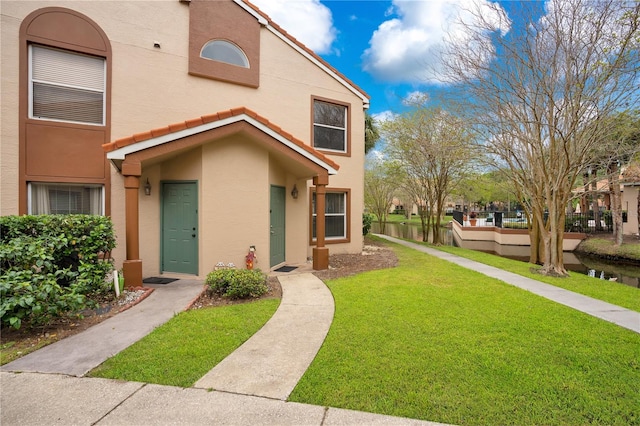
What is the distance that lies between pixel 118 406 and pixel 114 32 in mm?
8869

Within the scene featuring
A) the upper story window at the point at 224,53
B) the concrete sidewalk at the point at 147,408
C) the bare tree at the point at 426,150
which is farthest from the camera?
the bare tree at the point at 426,150

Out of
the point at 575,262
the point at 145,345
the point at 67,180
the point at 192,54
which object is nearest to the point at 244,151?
the point at 192,54

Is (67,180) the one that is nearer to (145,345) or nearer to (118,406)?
(145,345)

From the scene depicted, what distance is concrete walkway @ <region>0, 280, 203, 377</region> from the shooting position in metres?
3.45

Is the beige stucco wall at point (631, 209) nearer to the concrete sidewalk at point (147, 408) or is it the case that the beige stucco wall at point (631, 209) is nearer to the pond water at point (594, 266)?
the pond water at point (594, 266)

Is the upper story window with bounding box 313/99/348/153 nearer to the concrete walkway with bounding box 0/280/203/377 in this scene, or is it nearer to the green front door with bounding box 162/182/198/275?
the green front door with bounding box 162/182/198/275

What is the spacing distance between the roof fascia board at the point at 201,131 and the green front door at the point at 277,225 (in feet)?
4.54

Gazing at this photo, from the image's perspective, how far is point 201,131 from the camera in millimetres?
6891

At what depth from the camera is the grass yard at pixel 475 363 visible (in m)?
2.74

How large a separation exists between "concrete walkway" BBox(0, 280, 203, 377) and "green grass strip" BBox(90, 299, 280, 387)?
8.2 inches

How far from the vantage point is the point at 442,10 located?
8805 mm

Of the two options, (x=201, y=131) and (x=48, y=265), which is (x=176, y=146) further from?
(x=48, y=265)

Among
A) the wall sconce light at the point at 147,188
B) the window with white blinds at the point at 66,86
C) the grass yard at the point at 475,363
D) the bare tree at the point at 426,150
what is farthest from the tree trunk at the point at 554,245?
the window with white blinds at the point at 66,86

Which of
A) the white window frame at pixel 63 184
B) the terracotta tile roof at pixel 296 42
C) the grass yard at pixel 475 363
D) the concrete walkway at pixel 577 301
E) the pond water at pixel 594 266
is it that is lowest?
the pond water at pixel 594 266
